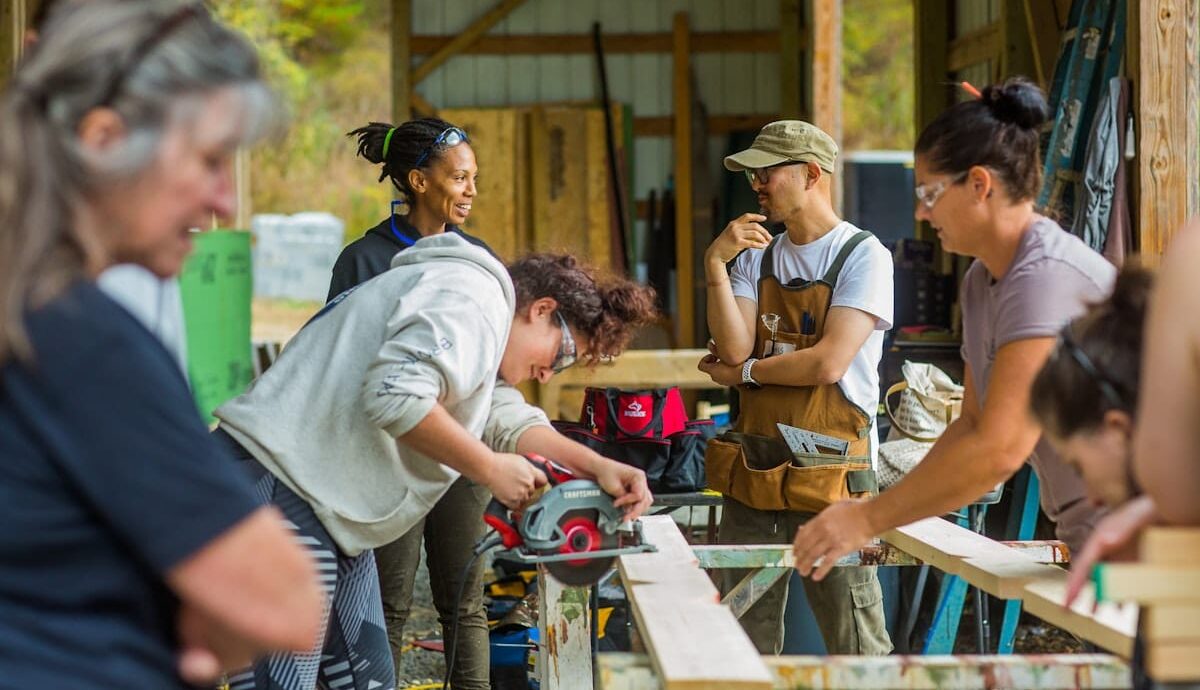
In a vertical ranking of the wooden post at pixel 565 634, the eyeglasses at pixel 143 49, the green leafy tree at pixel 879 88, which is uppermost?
the green leafy tree at pixel 879 88

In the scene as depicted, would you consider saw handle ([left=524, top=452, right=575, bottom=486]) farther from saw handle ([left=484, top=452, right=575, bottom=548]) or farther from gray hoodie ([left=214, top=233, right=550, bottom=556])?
gray hoodie ([left=214, top=233, right=550, bottom=556])

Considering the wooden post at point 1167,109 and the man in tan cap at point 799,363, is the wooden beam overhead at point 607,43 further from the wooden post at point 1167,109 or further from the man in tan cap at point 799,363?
the man in tan cap at point 799,363

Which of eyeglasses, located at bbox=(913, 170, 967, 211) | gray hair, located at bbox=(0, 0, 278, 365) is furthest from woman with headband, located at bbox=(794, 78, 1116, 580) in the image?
gray hair, located at bbox=(0, 0, 278, 365)

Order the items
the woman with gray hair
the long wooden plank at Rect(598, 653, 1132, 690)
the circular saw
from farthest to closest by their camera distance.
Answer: the circular saw < the long wooden plank at Rect(598, 653, 1132, 690) < the woman with gray hair

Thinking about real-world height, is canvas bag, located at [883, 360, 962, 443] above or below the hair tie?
below

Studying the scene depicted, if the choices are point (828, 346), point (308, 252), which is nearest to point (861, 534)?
point (828, 346)

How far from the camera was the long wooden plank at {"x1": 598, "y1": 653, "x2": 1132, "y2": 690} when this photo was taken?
6.76 feet

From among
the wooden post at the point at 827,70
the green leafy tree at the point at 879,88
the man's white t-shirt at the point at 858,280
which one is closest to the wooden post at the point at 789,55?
the wooden post at the point at 827,70

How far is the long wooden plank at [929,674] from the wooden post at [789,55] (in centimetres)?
964

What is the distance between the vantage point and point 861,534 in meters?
2.53

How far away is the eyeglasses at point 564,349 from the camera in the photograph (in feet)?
9.87

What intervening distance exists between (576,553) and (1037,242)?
111cm

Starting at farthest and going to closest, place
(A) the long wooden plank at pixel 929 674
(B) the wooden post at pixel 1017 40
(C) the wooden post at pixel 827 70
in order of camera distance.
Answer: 1. (B) the wooden post at pixel 1017 40
2. (C) the wooden post at pixel 827 70
3. (A) the long wooden plank at pixel 929 674

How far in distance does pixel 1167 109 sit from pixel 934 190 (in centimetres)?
295
